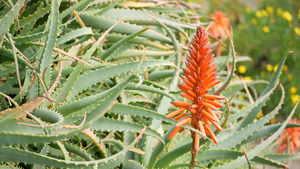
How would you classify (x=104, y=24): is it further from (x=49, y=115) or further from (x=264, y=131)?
(x=264, y=131)

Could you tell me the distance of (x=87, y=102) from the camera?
912 mm

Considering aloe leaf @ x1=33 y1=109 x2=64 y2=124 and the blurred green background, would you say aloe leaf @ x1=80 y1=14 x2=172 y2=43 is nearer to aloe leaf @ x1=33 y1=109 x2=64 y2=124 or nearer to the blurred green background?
aloe leaf @ x1=33 y1=109 x2=64 y2=124

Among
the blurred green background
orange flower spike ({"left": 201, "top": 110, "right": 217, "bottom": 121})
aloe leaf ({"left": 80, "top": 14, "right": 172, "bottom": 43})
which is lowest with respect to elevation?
orange flower spike ({"left": 201, "top": 110, "right": 217, "bottom": 121})

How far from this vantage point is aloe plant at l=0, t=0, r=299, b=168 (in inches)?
32.2

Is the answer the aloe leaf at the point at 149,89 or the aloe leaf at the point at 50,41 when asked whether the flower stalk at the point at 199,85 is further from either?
the aloe leaf at the point at 50,41

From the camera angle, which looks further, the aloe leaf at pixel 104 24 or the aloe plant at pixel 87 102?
the aloe leaf at pixel 104 24

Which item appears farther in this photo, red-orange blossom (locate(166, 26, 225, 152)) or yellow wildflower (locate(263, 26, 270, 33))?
yellow wildflower (locate(263, 26, 270, 33))

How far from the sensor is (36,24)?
125 centimetres

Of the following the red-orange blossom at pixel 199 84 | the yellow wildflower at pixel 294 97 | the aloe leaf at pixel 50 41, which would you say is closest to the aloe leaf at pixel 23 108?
the aloe leaf at pixel 50 41

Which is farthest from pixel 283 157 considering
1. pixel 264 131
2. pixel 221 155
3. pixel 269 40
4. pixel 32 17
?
pixel 269 40

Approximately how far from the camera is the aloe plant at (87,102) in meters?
0.82

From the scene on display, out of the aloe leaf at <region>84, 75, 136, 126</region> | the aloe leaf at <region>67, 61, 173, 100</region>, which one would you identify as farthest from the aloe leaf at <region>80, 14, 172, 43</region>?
the aloe leaf at <region>84, 75, 136, 126</region>

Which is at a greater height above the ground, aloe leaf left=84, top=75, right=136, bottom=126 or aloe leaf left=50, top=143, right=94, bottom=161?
aloe leaf left=84, top=75, right=136, bottom=126

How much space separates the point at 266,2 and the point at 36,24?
14.3ft
